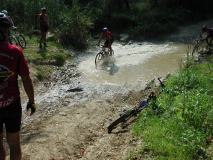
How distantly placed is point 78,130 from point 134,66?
6961 millimetres

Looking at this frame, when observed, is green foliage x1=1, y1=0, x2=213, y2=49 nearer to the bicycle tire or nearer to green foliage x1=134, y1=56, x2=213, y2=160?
the bicycle tire

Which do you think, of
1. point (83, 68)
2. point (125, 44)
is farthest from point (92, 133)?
point (125, 44)

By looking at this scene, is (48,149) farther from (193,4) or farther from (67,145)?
(193,4)

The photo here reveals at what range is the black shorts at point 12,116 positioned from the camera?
3.24 m

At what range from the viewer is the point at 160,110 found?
18.8ft

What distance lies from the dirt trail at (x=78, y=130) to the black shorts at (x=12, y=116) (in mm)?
1772

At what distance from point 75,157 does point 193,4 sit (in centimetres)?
2396

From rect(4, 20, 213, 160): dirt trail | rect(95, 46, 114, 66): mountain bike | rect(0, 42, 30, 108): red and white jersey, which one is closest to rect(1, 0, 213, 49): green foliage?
rect(95, 46, 114, 66): mountain bike

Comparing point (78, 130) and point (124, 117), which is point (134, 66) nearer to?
point (124, 117)

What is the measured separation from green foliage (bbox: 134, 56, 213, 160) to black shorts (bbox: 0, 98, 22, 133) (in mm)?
2175

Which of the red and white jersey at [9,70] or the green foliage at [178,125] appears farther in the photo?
the green foliage at [178,125]

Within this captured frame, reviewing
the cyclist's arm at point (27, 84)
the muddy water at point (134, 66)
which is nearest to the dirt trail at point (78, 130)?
the muddy water at point (134, 66)

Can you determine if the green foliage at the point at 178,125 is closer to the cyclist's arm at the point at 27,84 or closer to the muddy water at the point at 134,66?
the cyclist's arm at the point at 27,84

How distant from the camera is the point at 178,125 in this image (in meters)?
4.79
